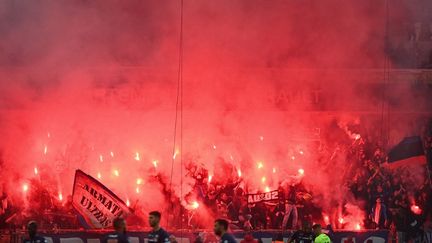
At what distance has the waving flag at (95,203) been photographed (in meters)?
10.8

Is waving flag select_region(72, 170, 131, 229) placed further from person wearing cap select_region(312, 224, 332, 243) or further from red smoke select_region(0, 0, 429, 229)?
person wearing cap select_region(312, 224, 332, 243)

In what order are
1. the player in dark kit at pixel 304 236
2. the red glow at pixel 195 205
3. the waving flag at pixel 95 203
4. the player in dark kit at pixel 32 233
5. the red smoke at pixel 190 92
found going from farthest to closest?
1. the red glow at pixel 195 205
2. the red smoke at pixel 190 92
3. the waving flag at pixel 95 203
4. the player in dark kit at pixel 304 236
5. the player in dark kit at pixel 32 233

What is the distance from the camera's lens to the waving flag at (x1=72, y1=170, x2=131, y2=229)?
425 inches

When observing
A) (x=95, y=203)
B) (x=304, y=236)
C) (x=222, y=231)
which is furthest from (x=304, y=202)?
(x=222, y=231)

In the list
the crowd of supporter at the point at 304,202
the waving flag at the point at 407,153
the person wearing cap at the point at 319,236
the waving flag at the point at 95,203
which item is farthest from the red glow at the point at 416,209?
the waving flag at the point at 95,203

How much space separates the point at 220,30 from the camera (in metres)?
12.3

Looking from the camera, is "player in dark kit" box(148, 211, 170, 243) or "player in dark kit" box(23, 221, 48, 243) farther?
"player in dark kit" box(23, 221, 48, 243)

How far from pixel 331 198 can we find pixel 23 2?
6.29 metres

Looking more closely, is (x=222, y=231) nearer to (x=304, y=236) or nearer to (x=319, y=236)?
→ (x=319, y=236)

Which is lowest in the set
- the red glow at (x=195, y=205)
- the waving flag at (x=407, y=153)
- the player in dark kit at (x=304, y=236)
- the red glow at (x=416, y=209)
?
the player in dark kit at (x=304, y=236)

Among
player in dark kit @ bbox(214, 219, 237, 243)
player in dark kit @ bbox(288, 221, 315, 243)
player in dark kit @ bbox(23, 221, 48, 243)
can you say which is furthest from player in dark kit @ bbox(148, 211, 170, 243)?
player in dark kit @ bbox(288, 221, 315, 243)

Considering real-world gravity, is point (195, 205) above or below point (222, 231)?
above

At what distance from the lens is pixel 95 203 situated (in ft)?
35.9

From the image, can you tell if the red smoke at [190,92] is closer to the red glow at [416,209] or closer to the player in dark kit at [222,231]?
the red glow at [416,209]
